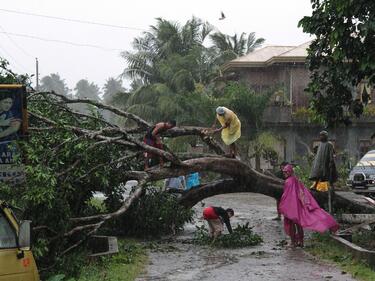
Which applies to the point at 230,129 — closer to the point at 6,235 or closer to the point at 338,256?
the point at 338,256

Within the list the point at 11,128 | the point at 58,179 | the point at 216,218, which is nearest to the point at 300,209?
the point at 216,218

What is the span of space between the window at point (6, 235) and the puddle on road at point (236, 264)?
315 centimetres

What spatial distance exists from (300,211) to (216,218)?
162cm

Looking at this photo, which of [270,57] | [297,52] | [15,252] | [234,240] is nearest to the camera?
[15,252]

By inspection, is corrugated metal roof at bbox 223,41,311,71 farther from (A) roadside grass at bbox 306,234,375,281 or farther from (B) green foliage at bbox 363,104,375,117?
(A) roadside grass at bbox 306,234,375,281

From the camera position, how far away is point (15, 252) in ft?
19.1

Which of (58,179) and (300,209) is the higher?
(58,179)

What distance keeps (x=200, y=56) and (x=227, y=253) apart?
27.1 meters

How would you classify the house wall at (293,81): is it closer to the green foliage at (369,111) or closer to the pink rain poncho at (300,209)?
the green foliage at (369,111)

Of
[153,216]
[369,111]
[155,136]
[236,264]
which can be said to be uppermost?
[369,111]

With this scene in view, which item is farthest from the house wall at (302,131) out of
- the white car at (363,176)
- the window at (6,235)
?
the window at (6,235)

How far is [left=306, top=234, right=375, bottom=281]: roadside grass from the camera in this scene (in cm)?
884

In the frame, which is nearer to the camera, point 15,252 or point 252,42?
point 15,252

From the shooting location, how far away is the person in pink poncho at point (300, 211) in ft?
37.4
